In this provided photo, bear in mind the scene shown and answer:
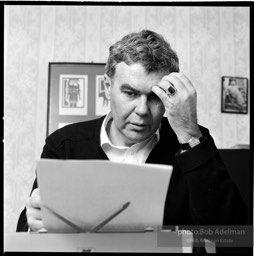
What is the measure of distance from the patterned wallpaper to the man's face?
41cm

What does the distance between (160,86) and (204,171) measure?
287 millimetres

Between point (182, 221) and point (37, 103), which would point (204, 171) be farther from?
point (37, 103)

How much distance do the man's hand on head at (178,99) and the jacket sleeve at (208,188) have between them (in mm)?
109

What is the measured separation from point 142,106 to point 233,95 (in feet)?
2.10

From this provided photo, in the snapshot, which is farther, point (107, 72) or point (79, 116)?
point (79, 116)

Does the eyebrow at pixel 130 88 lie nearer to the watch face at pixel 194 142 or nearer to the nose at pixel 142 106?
the nose at pixel 142 106

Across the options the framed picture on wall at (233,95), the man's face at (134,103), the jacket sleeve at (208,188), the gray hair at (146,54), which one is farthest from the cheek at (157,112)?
the framed picture on wall at (233,95)

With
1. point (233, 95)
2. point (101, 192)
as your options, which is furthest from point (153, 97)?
point (233, 95)

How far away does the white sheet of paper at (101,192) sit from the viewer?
691mm

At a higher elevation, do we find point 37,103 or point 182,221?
point 37,103

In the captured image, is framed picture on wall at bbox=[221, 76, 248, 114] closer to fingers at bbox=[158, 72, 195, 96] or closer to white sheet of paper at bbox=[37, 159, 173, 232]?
fingers at bbox=[158, 72, 195, 96]

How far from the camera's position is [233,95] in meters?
1.59

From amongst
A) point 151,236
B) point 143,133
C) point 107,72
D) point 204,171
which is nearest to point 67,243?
point 151,236

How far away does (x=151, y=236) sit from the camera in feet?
2.47
